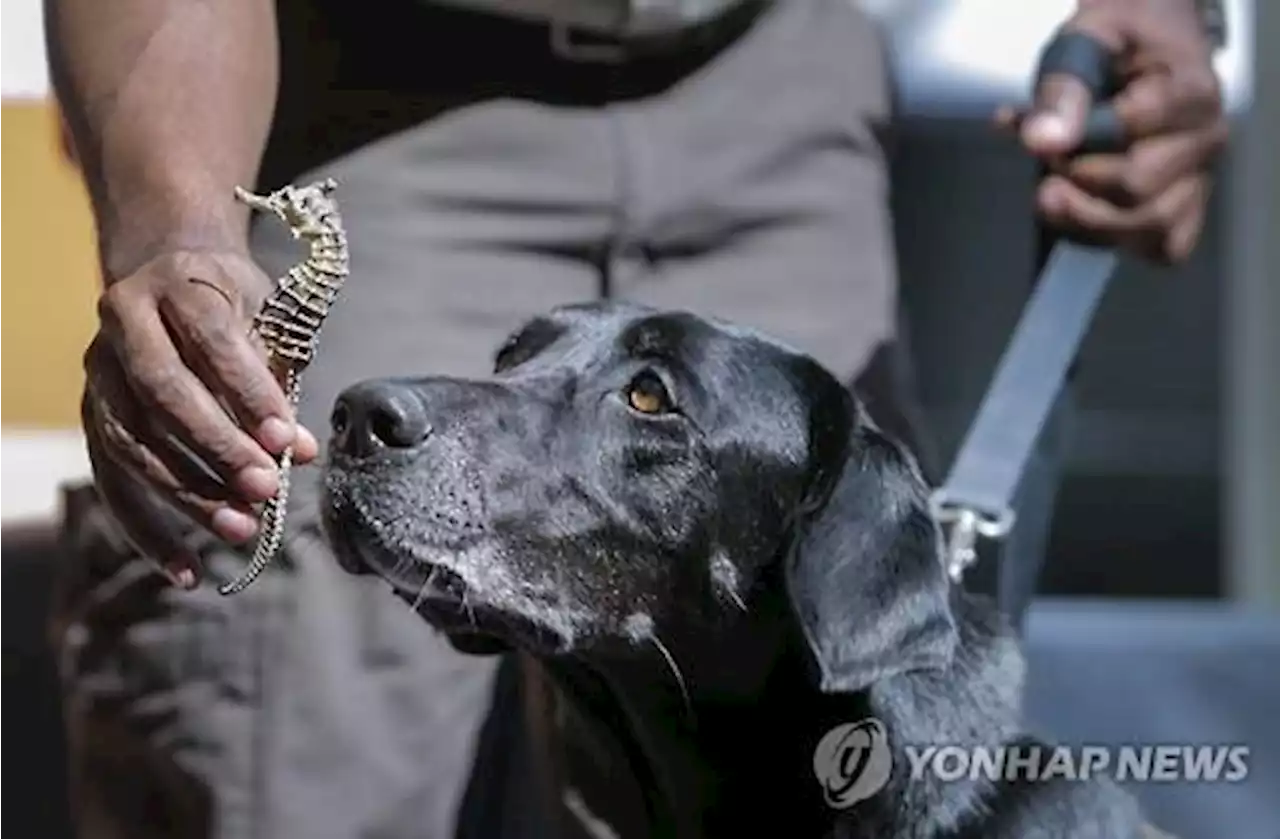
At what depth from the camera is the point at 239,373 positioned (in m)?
0.57

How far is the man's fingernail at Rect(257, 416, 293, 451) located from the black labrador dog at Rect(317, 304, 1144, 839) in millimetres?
67

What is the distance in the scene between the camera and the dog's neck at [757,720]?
696mm

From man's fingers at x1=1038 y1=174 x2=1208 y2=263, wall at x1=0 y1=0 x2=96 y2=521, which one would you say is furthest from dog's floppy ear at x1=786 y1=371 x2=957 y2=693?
wall at x1=0 y1=0 x2=96 y2=521

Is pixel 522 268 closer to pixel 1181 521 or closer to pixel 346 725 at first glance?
pixel 346 725

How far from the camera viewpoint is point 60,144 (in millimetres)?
647

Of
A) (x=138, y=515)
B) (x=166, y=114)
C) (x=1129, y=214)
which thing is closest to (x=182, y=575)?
(x=138, y=515)

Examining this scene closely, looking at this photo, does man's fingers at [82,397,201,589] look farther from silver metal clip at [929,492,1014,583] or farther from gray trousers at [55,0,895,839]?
silver metal clip at [929,492,1014,583]

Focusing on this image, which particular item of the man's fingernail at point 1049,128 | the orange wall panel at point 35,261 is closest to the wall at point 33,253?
the orange wall panel at point 35,261

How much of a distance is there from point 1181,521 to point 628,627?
0.91ft

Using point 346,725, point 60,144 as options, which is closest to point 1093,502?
point 346,725

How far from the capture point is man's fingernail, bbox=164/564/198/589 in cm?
65

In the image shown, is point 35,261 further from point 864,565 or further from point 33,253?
point 864,565
